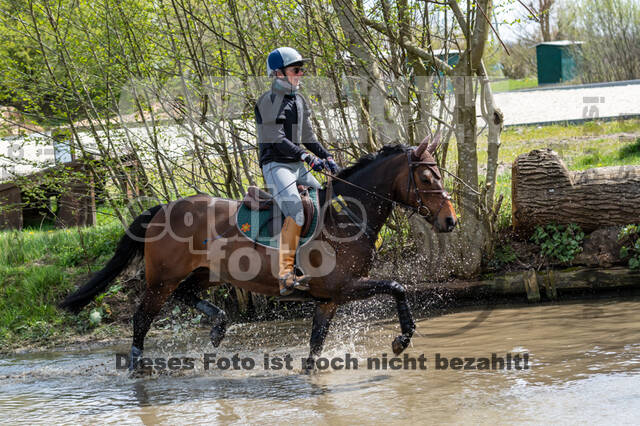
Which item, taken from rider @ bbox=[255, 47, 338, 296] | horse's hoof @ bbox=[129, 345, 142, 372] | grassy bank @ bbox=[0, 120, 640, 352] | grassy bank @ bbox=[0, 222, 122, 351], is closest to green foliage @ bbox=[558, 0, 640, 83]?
grassy bank @ bbox=[0, 120, 640, 352]

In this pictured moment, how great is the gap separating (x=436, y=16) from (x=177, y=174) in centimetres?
426

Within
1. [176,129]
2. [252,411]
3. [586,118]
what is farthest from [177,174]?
[586,118]

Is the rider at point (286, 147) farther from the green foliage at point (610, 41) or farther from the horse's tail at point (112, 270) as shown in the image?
the green foliage at point (610, 41)

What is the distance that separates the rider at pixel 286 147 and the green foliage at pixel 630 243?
178 inches

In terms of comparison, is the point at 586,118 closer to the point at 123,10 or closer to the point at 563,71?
the point at 123,10

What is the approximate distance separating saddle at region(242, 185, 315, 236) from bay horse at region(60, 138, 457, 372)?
0.13 metres

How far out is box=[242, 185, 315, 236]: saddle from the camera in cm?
624

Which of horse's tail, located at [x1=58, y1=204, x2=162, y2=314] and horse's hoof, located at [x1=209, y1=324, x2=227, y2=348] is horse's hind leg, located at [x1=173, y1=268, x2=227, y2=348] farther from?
horse's tail, located at [x1=58, y1=204, x2=162, y2=314]

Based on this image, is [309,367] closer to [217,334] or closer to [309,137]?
[217,334]

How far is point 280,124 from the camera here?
239 inches

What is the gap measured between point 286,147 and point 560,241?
4682 mm

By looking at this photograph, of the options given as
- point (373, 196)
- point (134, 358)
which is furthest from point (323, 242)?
point (134, 358)

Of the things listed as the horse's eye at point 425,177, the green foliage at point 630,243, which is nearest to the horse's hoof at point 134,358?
the horse's eye at point 425,177

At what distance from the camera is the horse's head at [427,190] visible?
5.90 metres
